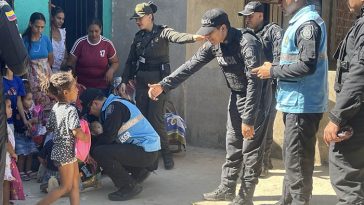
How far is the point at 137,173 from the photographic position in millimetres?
5711

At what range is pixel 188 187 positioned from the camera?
5.80 m

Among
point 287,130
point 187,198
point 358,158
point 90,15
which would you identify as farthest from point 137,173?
point 90,15

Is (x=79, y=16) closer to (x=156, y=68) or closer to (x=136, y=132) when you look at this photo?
(x=156, y=68)

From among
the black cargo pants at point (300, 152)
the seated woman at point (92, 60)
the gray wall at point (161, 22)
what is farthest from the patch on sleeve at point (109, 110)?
the gray wall at point (161, 22)

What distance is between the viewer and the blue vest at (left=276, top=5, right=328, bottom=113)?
164 inches

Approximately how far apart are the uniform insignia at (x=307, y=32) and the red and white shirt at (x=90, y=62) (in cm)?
368

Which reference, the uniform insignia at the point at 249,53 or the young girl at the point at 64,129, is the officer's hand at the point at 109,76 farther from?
the uniform insignia at the point at 249,53

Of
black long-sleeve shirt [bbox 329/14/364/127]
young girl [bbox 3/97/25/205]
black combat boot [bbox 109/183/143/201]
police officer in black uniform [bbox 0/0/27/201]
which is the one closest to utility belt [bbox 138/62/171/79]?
black combat boot [bbox 109/183/143/201]

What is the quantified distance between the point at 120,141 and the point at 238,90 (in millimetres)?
1352

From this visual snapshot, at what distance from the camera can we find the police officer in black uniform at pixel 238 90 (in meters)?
4.65

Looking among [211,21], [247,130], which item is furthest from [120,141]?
[211,21]

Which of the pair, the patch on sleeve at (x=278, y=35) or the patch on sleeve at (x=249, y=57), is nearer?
the patch on sleeve at (x=249, y=57)

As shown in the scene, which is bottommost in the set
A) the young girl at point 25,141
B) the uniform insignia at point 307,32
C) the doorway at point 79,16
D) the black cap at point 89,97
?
the young girl at point 25,141

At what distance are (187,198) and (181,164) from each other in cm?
140
